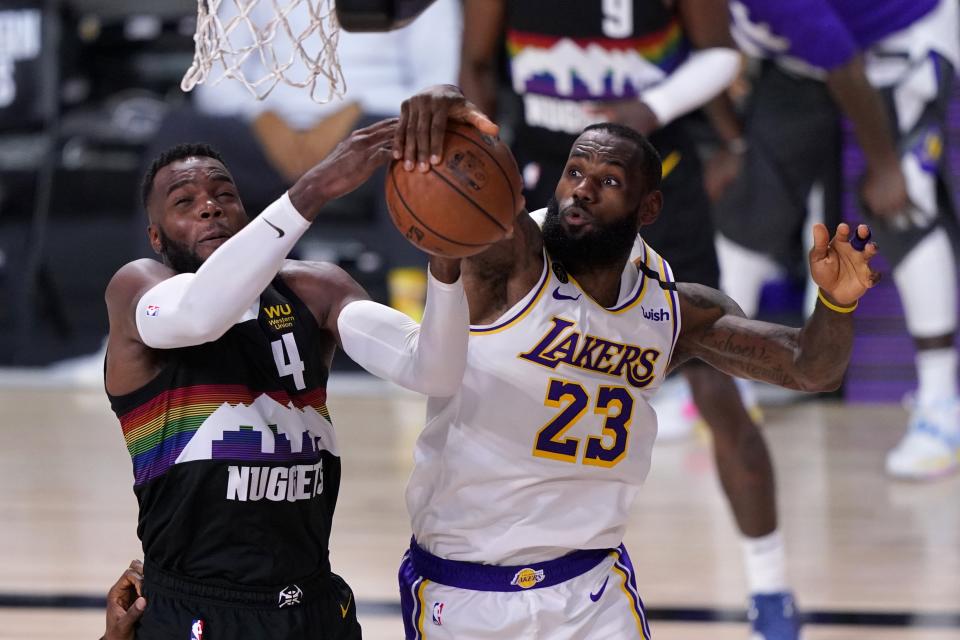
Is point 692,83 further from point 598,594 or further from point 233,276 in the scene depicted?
point 233,276

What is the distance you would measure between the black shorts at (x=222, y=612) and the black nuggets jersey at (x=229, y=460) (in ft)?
0.09

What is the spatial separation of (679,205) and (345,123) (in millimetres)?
3787

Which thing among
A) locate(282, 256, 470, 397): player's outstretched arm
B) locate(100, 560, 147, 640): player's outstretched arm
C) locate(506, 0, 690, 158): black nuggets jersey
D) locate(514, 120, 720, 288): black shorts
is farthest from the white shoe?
locate(100, 560, 147, 640): player's outstretched arm

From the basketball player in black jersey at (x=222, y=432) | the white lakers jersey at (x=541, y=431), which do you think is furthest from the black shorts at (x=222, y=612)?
the white lakers jersey at (x=541, y=431)

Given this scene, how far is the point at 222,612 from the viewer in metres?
3.16

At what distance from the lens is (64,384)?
8648 millimetres

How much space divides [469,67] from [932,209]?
286 centimetres

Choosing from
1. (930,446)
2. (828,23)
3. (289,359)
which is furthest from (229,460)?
(930,446)

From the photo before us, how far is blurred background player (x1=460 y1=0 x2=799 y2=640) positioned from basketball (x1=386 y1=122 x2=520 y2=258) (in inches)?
72.5

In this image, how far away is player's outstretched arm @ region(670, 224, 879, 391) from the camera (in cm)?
316

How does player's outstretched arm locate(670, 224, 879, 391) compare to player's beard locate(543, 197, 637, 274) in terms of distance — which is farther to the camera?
player's beard locate(543, 197, 637, 274)

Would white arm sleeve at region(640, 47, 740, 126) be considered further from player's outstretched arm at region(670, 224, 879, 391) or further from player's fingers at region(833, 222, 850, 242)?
player's fingers at region(833, 222, 850, 242)

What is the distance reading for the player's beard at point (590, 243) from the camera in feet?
10.7

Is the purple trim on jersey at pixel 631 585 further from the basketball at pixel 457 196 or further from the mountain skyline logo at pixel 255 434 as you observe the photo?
the basketball at pixel 457 196
